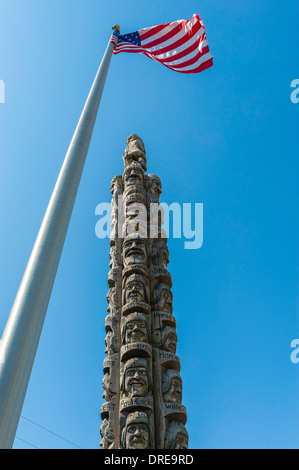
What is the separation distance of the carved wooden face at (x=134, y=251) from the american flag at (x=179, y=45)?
18.6 ft

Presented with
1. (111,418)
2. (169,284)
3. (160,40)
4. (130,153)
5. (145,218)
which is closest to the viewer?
(111,418)

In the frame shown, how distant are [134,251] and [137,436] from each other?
431 centimetres

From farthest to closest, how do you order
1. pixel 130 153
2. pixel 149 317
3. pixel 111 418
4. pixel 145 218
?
pixel 130 153 < pixel 145 218 < pixel 149 317 < pixel 111 418

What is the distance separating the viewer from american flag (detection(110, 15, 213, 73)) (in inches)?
491

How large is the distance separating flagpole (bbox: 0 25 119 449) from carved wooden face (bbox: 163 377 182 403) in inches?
177

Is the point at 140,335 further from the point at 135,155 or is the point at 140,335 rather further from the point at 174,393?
the point at 135,155

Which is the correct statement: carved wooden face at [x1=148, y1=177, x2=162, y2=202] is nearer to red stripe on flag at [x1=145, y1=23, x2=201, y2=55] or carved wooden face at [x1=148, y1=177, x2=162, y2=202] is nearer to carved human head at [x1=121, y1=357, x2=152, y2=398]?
red stripe on flag at [x1=145, y1=23, x2=201, y2=55]

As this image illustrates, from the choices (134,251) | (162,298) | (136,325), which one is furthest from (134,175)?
(136,325)

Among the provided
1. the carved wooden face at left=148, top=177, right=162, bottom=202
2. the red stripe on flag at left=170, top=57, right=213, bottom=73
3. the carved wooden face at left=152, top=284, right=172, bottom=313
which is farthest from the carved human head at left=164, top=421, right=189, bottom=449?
the red stripe on flag at left=170, top=57, right=213, bottom=73
